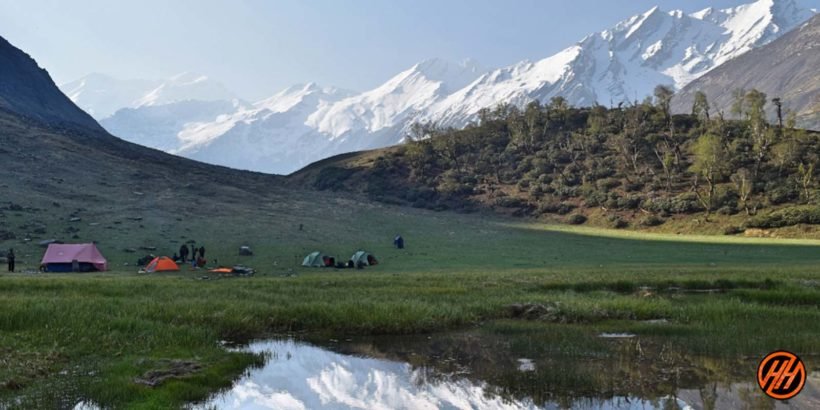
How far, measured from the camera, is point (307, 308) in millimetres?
24281

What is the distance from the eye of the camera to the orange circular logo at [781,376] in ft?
35.4

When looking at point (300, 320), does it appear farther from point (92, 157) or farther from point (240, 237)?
point (92, 157)

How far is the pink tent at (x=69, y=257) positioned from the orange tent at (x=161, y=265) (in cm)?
418

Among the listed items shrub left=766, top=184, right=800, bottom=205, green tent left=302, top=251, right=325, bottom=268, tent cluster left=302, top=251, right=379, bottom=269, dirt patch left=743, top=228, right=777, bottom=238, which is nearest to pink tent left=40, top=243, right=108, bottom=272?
green tent left=302, top=251, right=325, bottom=268

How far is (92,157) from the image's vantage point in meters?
107

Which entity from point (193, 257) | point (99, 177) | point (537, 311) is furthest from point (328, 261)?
point (99, 177)

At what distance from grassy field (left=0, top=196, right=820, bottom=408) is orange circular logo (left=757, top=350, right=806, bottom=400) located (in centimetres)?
478

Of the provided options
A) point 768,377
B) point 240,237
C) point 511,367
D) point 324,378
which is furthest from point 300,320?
point 240,237

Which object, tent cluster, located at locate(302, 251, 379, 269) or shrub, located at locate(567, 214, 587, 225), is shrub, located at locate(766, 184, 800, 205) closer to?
shrub, located at locate(567, 214, 587, 225)

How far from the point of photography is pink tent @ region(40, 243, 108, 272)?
44938 mm

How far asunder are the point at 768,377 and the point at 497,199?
112m

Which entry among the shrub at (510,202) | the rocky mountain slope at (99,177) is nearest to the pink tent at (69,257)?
the rocky mountain slope at (99,177)

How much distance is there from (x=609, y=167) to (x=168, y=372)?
12307 centimetres

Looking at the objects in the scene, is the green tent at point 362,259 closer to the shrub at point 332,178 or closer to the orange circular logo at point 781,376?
the orange circular logo at point 781,376
